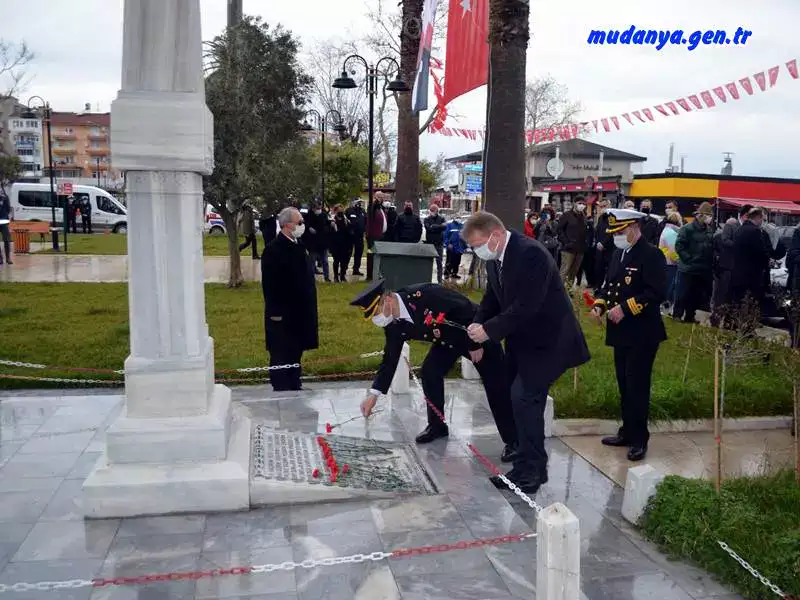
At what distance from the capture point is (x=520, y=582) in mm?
3875

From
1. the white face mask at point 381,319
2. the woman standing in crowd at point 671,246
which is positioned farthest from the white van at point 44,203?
the white face mask at point 381,319

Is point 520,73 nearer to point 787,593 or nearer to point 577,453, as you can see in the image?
point 577,453

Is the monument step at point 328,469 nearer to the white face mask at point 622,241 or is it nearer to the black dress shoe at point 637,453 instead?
the black dress shoe at point 637,453

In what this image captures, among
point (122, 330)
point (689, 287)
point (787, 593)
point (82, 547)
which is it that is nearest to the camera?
point (787, 593)

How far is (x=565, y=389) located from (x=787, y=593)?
3858 millimetres

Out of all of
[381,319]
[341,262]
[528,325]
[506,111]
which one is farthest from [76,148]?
[528,325]

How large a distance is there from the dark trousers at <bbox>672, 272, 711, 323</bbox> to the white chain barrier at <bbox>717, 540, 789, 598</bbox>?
867 centimetres

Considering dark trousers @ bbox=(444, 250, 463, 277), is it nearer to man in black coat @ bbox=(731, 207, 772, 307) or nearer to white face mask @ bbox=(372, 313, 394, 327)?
man in black coat @ bbox=(731, 207, 772, 307)

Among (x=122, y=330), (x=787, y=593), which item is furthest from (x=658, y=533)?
(x=122, y=330)

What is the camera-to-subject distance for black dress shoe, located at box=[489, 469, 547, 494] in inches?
201

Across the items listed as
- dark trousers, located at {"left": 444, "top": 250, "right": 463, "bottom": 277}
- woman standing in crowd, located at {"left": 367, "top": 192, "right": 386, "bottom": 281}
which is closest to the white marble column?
woman standing in crowd, located at {"left": 367, "top": 192, "right": 386, "bottom": 281}

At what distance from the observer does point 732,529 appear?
4242mm

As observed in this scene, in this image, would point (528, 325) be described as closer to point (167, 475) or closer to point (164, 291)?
point (164, 291)

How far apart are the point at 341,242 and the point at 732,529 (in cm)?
1314
